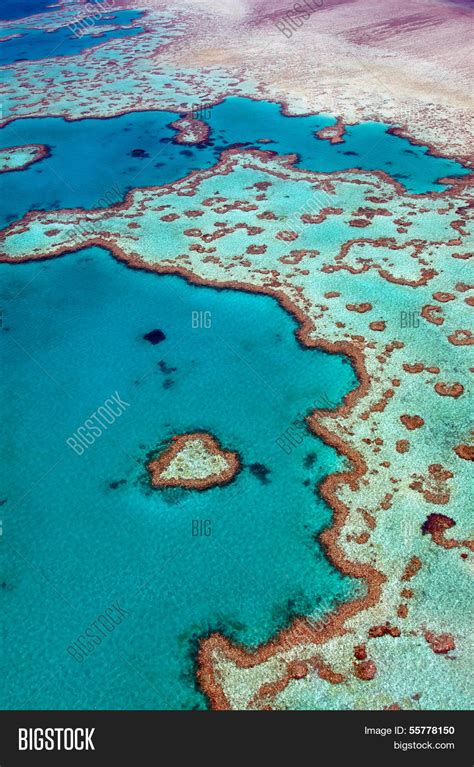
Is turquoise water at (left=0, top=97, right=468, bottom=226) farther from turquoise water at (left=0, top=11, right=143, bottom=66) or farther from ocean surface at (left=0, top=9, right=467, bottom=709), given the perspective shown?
turquoise water at (left=0, top=11, right=143, bottom=66)

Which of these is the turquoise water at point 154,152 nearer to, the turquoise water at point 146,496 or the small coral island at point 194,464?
the turquoise water at point 146,496

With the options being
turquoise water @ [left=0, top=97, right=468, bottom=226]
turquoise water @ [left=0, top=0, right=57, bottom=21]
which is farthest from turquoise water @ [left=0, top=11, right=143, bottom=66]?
turquoise water @ [left=0, top=97, right=468, bottom=226]

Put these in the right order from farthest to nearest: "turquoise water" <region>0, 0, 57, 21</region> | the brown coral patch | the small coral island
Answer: "turquoise water" <region>0, 0, 57, 21</region>, the small coral island, the brown coral patch

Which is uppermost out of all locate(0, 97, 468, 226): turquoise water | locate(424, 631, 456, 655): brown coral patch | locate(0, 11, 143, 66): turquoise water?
locate(0, 11, 143, 66): turquoise water

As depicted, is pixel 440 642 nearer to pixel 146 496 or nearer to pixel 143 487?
pixel 146 496

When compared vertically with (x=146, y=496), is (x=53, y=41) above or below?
above

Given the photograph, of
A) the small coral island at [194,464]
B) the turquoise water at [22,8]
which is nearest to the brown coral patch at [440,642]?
the small coral island at [194,464]

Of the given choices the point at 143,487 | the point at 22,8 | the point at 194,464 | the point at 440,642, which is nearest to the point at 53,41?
the point at 22,8
